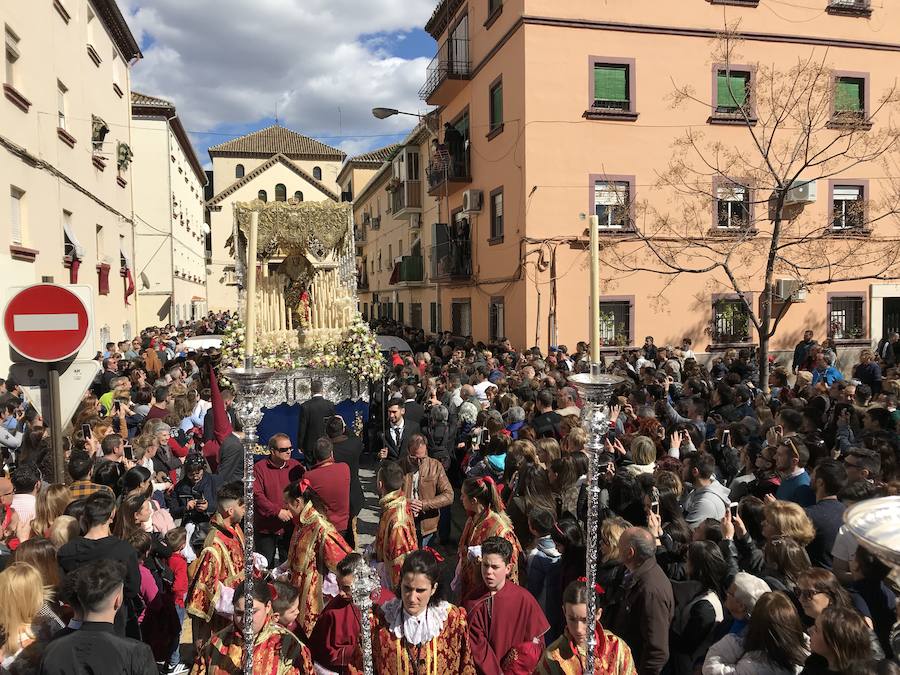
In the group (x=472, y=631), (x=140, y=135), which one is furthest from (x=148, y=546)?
(x=140, y=135)

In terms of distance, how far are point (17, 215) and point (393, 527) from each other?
458 inches

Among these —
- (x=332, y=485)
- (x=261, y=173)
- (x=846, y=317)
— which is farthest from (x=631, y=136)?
(x=261, y=173)

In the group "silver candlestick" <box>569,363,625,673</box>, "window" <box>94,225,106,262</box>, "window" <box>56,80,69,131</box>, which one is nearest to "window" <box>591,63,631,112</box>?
"window" <box>56,80,69,131</box>

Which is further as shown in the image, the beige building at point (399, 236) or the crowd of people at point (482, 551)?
the beige building at point (399, 236)

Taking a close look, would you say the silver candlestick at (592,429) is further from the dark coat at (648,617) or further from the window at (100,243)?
the window at (100,243)

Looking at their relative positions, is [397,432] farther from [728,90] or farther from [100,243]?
[100,243]

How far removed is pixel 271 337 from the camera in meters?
11.4

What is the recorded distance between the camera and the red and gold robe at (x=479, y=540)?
14.1ft

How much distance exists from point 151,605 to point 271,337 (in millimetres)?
7347

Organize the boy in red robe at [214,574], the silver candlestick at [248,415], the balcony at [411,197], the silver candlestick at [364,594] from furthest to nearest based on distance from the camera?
the balcony at [411,197], the boy in red robe at [214,574], the silver candlestick at [364,594], the silver candlestick at [248,415]

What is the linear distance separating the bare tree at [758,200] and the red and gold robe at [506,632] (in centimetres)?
1342

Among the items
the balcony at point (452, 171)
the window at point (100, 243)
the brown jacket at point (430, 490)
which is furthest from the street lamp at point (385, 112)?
the brown jacket at point (430, 490)

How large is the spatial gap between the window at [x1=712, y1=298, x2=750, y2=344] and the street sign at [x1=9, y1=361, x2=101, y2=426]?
15497 mm

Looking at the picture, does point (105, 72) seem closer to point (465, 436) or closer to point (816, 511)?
point (465, 436)
